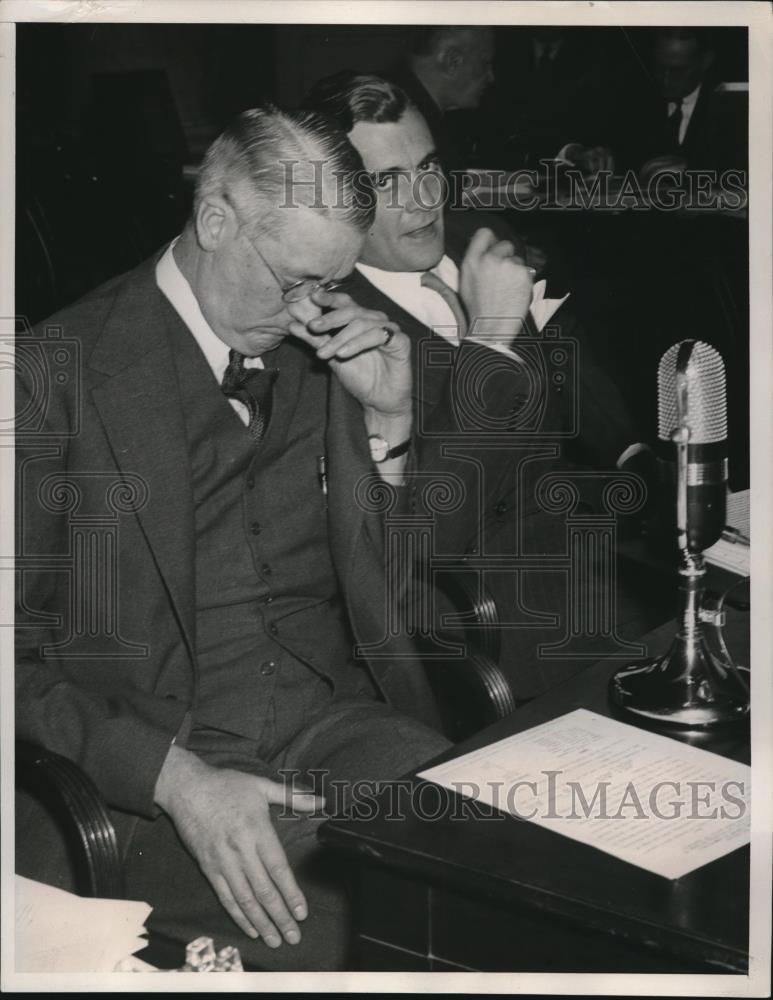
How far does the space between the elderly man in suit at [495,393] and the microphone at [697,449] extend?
15cm

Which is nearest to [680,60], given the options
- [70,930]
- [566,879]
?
[566,879]

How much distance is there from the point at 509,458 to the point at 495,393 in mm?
107

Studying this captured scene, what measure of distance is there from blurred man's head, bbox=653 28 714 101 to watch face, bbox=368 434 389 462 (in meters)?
0.69

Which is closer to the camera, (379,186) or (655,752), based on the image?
(655,752)

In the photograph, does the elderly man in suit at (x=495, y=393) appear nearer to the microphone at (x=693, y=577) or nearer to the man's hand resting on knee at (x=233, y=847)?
the microphone at (x=693, y=577)

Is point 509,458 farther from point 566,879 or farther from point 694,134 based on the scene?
point 566,879

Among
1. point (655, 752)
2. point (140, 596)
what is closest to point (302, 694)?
point (140, 596)

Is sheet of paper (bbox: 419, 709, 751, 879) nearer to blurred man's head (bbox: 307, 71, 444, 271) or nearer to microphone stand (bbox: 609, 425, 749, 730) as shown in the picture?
microphone stand (bbox: 609, 425, 749, 730)

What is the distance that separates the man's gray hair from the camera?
169 cm

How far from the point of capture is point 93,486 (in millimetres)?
1719

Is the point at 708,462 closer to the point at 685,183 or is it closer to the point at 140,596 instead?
the point at 685,183

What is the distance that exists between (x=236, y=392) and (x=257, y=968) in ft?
2.94

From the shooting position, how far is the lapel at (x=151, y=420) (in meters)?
1.72

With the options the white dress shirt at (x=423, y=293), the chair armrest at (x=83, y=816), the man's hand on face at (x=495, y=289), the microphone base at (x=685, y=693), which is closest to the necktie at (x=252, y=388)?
the white dress shirt at (x=423, y=293)
